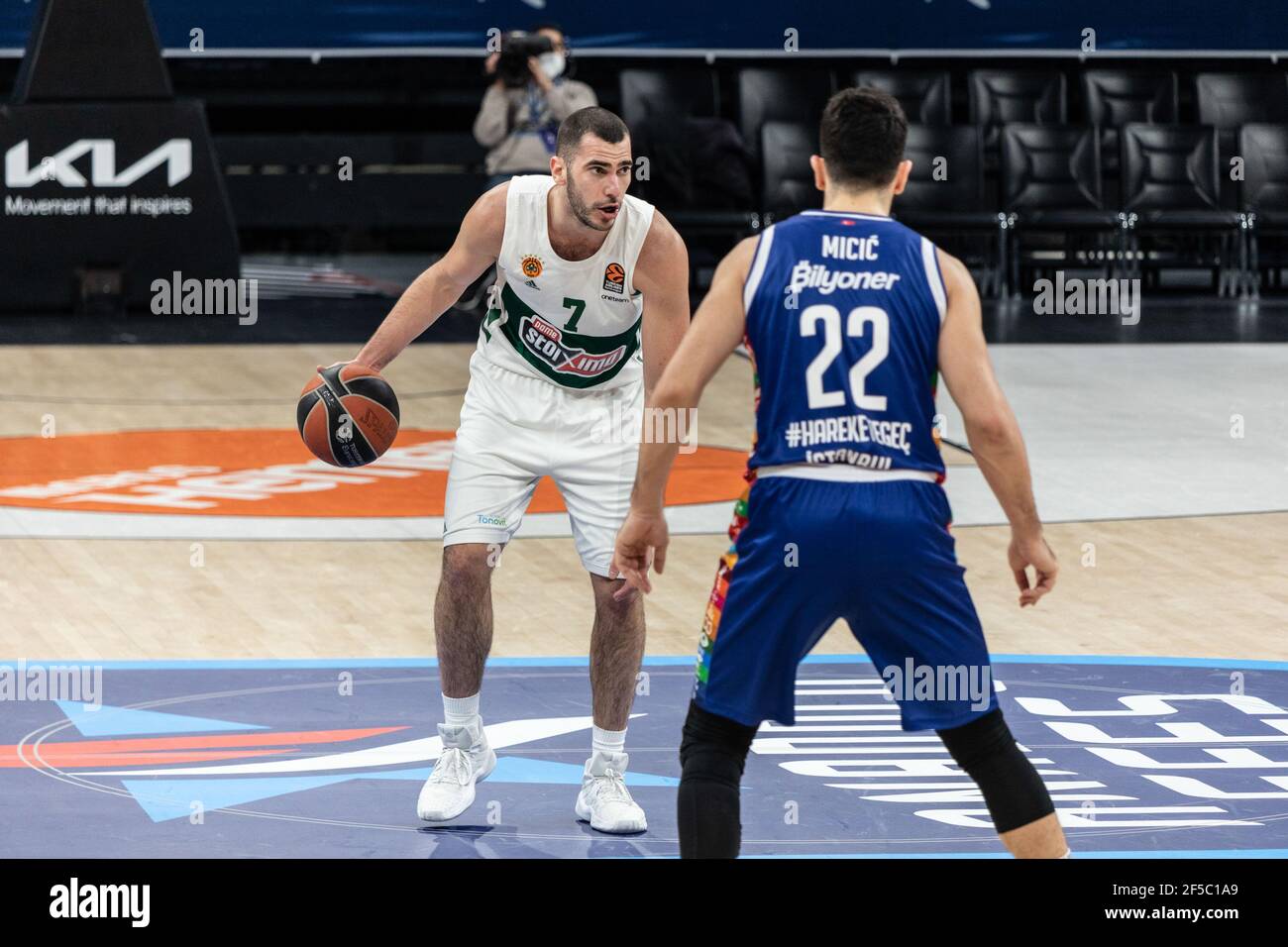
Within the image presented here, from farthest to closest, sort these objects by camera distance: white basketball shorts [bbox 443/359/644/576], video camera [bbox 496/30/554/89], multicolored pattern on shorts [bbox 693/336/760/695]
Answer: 1. video camera [bbox 496/30/554/89]
2. white basketball shorts [bbox 443/359/644/576]
3. multicolored pattern on shorts [bbox 693/336/760/695]

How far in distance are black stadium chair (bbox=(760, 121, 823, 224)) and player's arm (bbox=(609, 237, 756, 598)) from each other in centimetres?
1175

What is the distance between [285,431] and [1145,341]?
6.67m

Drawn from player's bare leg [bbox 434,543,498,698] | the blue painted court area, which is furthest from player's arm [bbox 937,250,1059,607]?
player's bare leg [bbox 434,543,498,698]

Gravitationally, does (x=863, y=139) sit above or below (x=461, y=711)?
above

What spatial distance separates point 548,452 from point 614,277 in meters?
0.46

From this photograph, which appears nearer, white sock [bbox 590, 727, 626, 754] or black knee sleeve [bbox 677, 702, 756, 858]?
black knee sleeve [bbox 677, 702, 756, 858]

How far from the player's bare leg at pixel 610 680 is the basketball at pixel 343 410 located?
28.0 inches

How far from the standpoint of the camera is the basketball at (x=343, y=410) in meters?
5.50

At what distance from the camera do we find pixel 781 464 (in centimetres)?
407

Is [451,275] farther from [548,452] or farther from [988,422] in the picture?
[988,422]

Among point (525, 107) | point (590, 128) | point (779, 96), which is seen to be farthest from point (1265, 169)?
point (590, 128)

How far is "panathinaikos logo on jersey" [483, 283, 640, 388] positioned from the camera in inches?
213

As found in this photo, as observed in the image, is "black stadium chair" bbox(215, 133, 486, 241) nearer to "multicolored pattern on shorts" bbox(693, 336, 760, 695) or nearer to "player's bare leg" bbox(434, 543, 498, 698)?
"player's bare leg" bbox(434, 543, 498, 698)

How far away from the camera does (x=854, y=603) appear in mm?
4031
